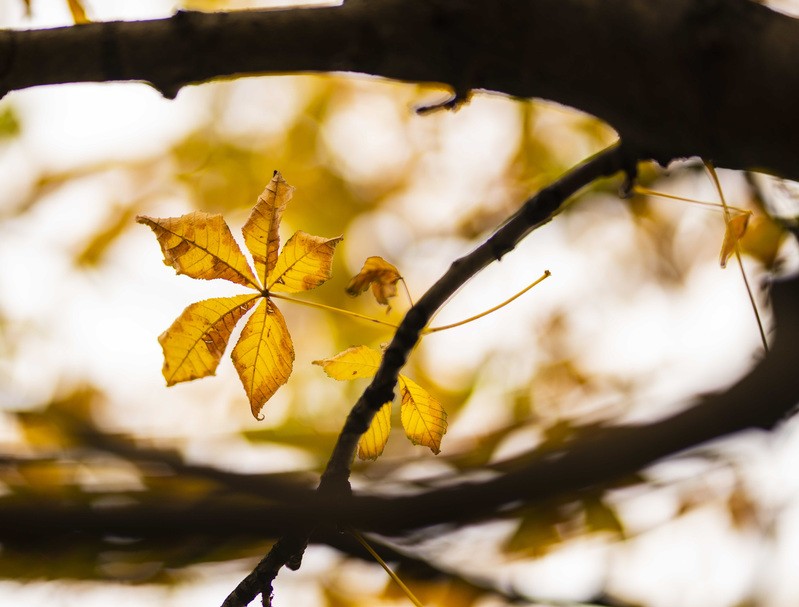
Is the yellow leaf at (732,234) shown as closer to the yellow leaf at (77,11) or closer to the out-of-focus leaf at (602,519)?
the yellow leaf at (77,11)

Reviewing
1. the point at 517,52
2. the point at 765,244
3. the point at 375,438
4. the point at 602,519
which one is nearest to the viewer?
the point at 517,52

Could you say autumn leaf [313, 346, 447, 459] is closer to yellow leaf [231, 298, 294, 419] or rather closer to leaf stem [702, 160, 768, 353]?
yellow leaf [231, 298, 294, 419]


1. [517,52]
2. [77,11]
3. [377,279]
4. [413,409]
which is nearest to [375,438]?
[413,409]

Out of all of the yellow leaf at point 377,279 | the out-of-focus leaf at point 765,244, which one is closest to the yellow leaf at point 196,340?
the yellow leaf at point 377,279

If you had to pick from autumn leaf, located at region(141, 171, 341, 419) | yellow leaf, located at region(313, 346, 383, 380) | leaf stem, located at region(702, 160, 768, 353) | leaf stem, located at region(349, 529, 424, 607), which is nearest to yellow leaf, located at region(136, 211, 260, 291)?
autumn leaf, located at region(141, 171, 341, 419)

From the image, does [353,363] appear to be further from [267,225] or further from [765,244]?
[765,244]

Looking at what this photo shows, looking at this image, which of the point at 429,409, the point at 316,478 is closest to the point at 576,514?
the point at 316,478

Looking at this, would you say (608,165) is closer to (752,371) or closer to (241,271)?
(241,271)
